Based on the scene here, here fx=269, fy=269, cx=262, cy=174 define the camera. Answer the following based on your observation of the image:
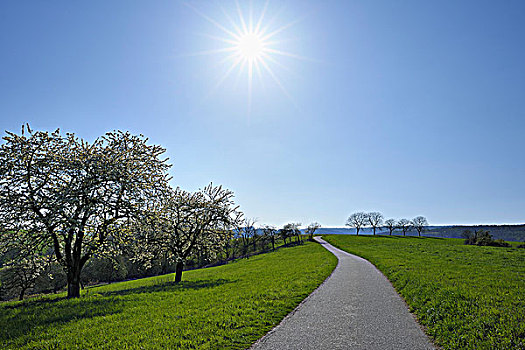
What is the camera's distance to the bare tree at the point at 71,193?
14.7 meters

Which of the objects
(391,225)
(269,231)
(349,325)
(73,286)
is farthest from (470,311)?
(391,225)

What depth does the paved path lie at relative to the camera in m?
7.31

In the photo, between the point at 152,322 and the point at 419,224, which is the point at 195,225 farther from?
the point at 419,224

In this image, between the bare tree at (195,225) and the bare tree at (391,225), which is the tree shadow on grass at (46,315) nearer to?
the bare tree at (195,225)

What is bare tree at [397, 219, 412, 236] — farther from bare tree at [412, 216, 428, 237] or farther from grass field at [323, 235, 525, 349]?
grass field at [323, 235, 525, 349]

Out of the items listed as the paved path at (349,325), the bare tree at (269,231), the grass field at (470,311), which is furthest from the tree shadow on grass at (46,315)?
the bare tree at (269,231)

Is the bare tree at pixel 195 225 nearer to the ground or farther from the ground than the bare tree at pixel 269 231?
farther from the ground

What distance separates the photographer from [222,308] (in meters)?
11.5

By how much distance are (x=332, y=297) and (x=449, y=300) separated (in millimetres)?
4747

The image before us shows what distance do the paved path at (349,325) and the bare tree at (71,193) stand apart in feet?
38.5

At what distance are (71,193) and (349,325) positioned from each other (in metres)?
15.0

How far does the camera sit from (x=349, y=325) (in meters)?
8.77

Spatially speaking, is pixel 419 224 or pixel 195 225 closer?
pixel 195 225

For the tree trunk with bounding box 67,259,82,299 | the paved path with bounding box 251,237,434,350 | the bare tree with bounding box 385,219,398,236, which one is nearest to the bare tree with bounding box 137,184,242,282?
the tree trunk with bounding box 67,259,82,299
